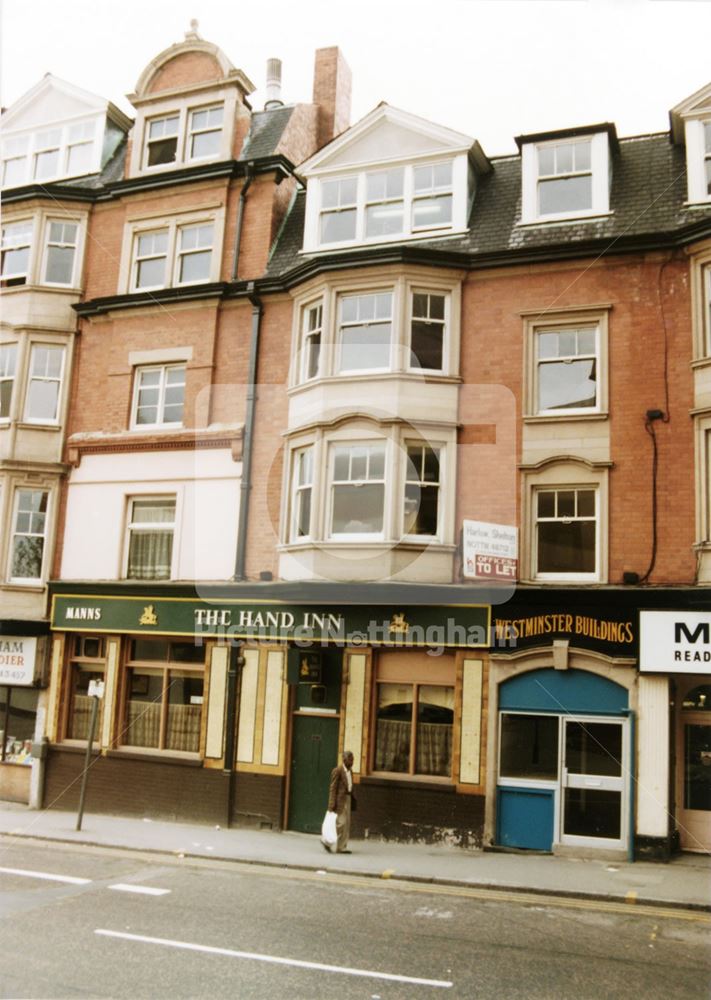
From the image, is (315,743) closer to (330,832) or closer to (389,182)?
(330,832)

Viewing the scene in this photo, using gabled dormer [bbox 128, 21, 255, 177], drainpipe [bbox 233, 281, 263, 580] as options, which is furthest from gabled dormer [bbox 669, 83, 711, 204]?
gabled dormer [bbox 128, 21, 255, 177]

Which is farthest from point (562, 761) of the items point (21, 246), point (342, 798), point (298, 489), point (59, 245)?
point (21, 246)

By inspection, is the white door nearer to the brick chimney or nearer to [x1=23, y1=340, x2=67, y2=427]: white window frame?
[x1=23, y1=340, x2=67, y2=427]: white window frame

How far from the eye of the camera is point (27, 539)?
→ 739 inches

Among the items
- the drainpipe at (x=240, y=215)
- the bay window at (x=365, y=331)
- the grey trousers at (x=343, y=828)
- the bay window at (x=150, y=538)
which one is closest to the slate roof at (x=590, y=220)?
the bay window at (x=365, y=331)

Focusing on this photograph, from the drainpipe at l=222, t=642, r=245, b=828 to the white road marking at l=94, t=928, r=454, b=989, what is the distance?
23.6 feet

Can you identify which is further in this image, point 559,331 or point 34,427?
point 34,427

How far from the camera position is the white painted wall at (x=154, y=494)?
17250mm

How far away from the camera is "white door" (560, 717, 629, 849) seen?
13797 mm

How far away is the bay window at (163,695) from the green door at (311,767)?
2.15 meters

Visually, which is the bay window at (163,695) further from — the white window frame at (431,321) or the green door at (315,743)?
the white window frame at (431,321)

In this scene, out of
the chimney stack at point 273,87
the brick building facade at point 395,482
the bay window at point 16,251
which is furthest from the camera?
the chimney stack at point 273,87

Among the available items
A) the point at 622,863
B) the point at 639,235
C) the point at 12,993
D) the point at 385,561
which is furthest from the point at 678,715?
the point at 12,993

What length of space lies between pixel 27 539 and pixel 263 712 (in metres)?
6.59
